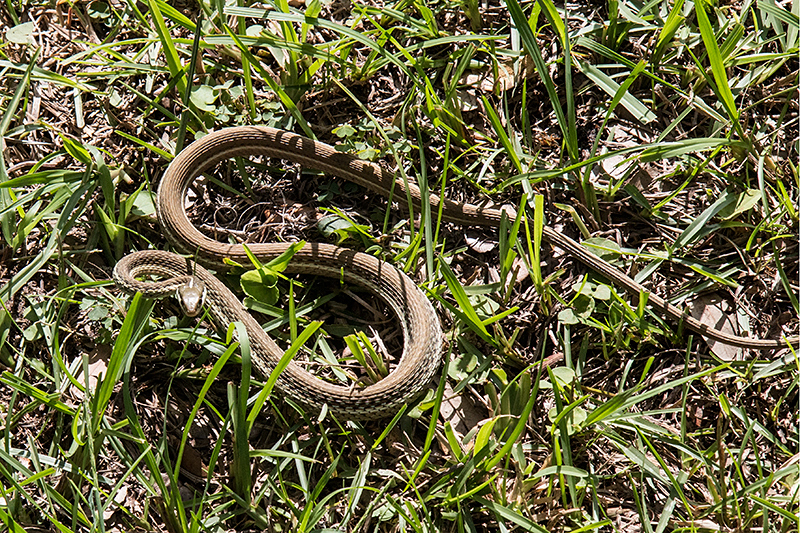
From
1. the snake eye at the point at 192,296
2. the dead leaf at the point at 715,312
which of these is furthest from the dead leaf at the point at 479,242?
the snake eye at the point at 192,296

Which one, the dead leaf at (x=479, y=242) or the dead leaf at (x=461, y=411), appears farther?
the dead leaf at (x=479, y=242)

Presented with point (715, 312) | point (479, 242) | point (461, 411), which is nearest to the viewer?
point (461, 411)

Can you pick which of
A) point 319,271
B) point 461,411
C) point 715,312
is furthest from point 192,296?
point 715,312

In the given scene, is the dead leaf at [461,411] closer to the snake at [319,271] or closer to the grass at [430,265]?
the grass at [430,265]

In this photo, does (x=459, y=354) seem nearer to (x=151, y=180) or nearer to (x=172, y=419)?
(x=172, y=419)

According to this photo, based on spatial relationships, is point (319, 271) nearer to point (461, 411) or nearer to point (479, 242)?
point (479, 242)

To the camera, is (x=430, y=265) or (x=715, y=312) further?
(x=715, y=312)

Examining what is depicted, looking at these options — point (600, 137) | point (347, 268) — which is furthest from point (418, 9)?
point (347, 268)
